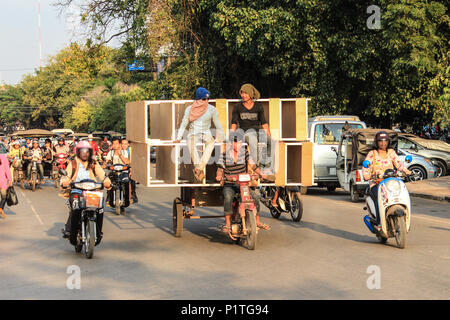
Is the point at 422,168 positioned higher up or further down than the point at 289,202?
higher up

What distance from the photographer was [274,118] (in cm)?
1177

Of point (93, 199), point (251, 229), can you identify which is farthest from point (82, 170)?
point (251, 229)

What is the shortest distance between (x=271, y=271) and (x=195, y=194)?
3529 mm

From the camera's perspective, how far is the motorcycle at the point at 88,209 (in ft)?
31.4

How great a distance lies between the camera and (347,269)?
8.46 metres

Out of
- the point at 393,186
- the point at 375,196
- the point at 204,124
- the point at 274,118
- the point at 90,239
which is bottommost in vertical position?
the point at 90,239

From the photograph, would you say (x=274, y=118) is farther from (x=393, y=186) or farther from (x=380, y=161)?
(x=393, y=186)

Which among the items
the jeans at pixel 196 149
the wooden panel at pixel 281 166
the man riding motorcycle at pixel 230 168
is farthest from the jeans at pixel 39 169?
the man riding motorcycle at pixel 230 168

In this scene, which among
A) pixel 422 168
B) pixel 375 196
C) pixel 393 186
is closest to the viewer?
pixel 393 186

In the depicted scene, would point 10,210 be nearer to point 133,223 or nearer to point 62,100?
point 133,223

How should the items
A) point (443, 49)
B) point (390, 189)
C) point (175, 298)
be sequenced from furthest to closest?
point (443, 49) < point (390, 189) < point (175, 298)

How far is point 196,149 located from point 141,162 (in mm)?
968

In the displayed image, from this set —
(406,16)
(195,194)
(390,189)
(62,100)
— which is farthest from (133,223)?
(62,100)

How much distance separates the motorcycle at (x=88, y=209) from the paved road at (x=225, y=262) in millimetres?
259
